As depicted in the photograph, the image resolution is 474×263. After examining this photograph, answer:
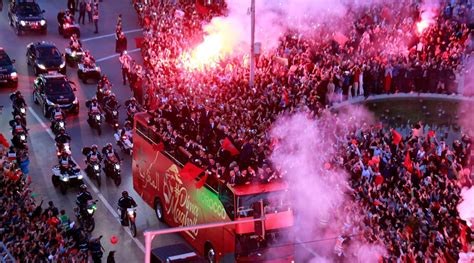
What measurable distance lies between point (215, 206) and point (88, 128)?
10991 millimetres

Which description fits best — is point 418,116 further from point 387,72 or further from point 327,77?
point 327,77

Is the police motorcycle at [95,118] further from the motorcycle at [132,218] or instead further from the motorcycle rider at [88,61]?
the motorcycle at [132,218]

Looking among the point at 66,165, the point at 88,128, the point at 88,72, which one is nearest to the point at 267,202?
the point at 66,165

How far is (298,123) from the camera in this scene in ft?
76.5

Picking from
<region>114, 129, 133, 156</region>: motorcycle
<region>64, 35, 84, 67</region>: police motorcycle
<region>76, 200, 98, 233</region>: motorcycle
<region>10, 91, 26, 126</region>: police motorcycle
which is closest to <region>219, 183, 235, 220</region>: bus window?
<region>76, 200, 98, 233</region>: motorcycle

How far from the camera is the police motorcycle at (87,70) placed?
3141 centimetres

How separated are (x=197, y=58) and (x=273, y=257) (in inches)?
535

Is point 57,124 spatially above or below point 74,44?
below

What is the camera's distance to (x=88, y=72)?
31.4 metres

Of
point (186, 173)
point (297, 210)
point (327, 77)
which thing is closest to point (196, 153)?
point (186, 173)

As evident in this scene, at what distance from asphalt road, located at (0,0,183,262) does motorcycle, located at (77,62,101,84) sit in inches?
11.9

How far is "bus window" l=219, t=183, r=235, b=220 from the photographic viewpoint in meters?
16.5

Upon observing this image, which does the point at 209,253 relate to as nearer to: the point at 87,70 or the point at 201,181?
the point at 201,181

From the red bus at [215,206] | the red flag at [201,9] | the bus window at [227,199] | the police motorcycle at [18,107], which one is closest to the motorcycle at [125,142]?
the police motorcycle at [18,107]
